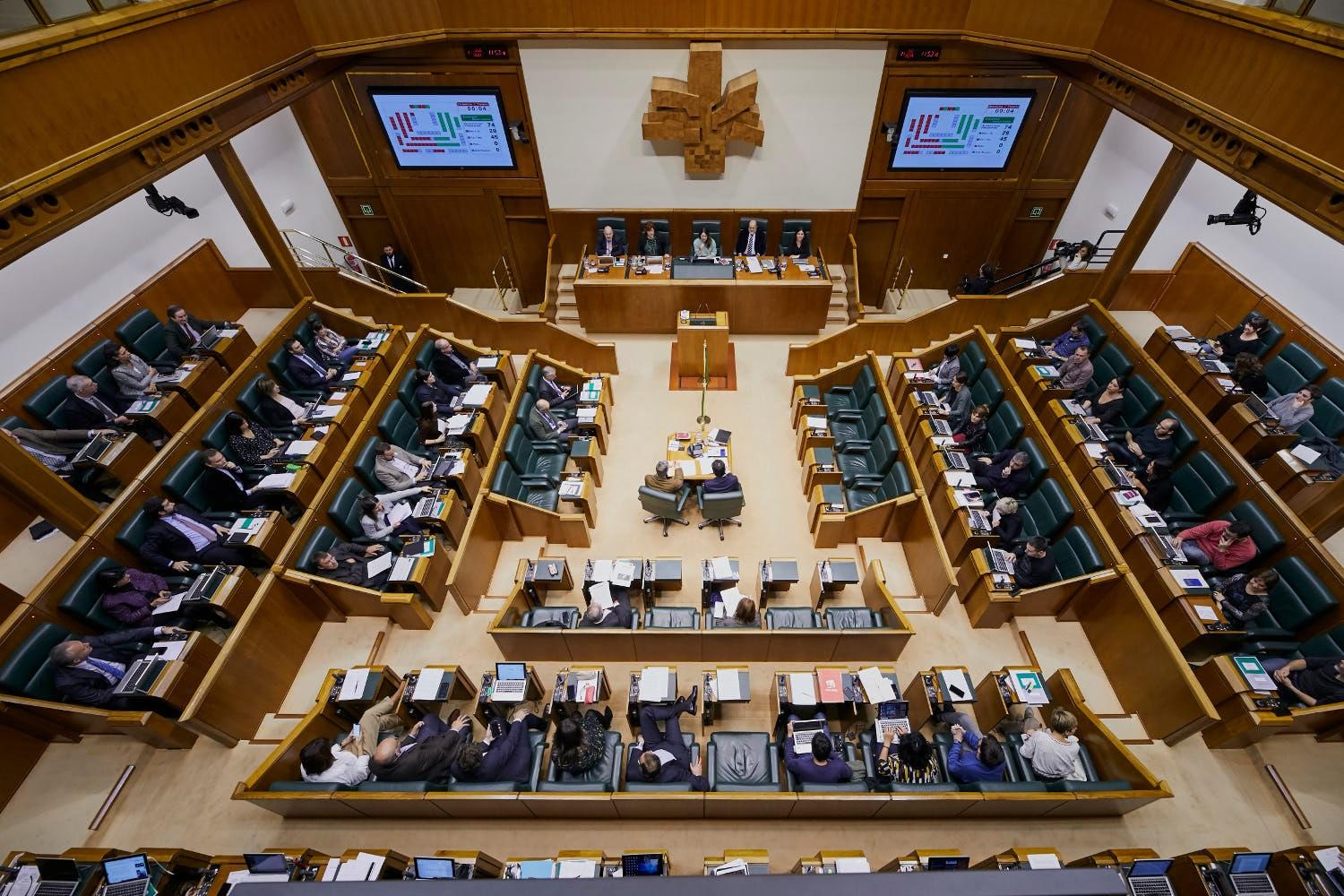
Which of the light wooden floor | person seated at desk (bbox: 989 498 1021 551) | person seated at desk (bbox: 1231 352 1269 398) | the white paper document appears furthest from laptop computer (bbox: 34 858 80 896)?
person seated at desk (bbox: 1231 352 1269 398)

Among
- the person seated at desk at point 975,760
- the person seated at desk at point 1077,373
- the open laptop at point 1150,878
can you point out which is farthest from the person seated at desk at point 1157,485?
the open laptop at point 1150,878

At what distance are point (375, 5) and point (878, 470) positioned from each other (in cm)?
→ 797

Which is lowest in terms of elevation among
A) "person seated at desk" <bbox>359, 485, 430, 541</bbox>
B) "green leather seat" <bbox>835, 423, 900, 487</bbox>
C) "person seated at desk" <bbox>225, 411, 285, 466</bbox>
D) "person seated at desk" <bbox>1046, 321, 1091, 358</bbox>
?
"person seated at desk" <bbox>359, 485, 430, 541</bbox>

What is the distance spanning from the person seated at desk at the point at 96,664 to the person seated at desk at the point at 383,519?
158 cm

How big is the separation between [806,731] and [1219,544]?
407cm

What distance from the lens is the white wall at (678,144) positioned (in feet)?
25.2

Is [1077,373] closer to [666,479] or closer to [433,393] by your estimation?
[666,479]

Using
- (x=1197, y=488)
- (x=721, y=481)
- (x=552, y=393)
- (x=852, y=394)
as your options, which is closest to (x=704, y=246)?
(x=852, y=394)

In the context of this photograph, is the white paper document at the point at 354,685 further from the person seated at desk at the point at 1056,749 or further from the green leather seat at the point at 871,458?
the person seated at desk at the point at 1056,749

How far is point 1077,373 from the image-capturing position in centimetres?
695

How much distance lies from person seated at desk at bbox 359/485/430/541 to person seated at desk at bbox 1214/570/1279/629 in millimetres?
7207

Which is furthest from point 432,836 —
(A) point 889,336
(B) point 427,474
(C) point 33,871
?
(A) point 889,336

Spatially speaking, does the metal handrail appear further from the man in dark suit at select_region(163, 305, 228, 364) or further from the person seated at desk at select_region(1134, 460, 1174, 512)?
the person seated at desk at select_region(1134, 460, 1174, 512)

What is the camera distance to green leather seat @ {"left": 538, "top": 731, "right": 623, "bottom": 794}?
13.6ft
